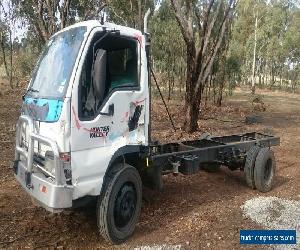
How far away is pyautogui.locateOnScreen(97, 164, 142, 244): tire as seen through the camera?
543 cm

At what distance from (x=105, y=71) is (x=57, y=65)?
0.68 metres

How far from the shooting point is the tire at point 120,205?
5.43 m

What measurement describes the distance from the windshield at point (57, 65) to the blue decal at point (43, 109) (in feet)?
0.30

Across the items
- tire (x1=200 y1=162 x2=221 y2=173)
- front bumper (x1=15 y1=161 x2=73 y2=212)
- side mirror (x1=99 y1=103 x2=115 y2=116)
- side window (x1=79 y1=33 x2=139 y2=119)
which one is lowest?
tire (x1=200 y1=162 x2=221 y2=173)

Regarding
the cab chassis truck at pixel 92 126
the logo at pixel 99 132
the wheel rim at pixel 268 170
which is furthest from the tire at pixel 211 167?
the logo at pixel 99 132

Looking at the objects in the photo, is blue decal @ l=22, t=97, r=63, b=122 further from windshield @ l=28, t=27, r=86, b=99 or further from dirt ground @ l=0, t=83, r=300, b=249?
dirt ground @ l=0, t=83, r=300, b=249

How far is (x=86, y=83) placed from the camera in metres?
5.16

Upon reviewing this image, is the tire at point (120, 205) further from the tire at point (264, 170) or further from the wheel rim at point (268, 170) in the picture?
the wheel rim at point (268, 170)

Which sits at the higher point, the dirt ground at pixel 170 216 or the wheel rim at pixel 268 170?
the wheel rim at pixel 268 170

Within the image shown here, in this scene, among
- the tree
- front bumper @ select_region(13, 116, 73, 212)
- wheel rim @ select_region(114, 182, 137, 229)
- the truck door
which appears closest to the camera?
A: front bumper @ select_region(13, 116, 73, 212)

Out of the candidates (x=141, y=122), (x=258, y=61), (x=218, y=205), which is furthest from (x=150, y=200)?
(x=258, y=61)

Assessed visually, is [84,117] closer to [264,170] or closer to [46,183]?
[46,183]

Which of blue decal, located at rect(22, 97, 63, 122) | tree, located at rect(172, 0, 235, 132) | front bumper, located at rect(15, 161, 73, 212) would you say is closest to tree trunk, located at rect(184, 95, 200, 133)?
tree, located at rect(172, 0, 235, 132)

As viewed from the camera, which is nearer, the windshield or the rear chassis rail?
the windshield
